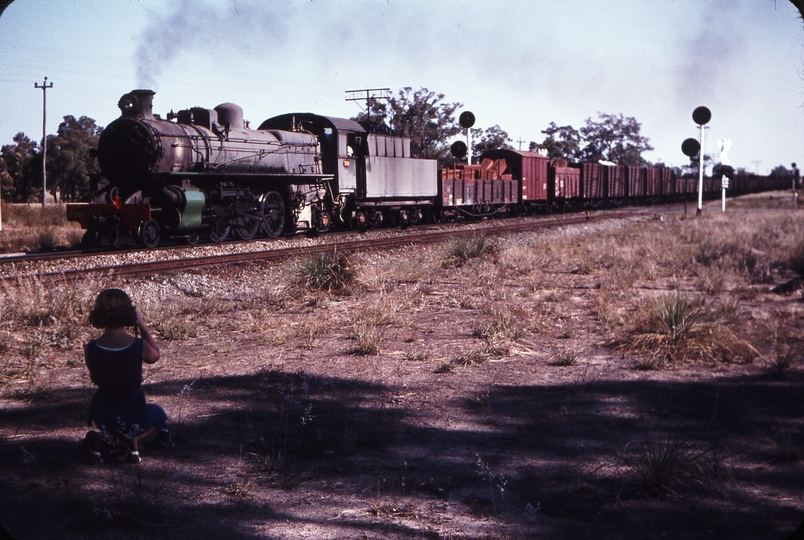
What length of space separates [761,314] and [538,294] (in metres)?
3.27

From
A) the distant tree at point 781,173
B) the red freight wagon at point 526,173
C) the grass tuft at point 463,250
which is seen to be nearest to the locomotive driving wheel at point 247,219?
the grass tuft at point 463,250

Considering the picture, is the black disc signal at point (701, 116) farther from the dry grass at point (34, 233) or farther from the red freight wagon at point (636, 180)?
the red freight wagon at point (636, 180)

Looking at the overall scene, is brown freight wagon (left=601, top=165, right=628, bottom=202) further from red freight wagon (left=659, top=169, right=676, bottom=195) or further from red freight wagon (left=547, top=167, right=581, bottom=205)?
red freight wagon (left=659, top=169, right=676, bottom=195)

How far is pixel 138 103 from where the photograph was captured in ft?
52.5

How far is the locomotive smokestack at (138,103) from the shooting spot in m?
16.0

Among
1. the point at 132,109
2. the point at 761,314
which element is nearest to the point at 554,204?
the point at 132,109

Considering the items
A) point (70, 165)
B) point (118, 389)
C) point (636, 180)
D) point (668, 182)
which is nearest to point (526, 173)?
point (636, 180)

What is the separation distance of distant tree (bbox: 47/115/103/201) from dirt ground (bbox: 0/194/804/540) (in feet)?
172

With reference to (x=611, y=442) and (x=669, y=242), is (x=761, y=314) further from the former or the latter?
(x=669, y=242)

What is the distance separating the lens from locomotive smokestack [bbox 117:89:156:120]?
16.0 metres

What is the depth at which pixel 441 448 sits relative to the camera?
4449mm

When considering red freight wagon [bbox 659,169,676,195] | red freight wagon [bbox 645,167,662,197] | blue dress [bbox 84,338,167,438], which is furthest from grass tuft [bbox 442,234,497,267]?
red freight wagon [bbox 659,169,676,195]

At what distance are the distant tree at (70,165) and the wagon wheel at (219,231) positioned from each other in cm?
4193

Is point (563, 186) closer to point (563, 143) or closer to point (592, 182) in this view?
point (592, 182)
